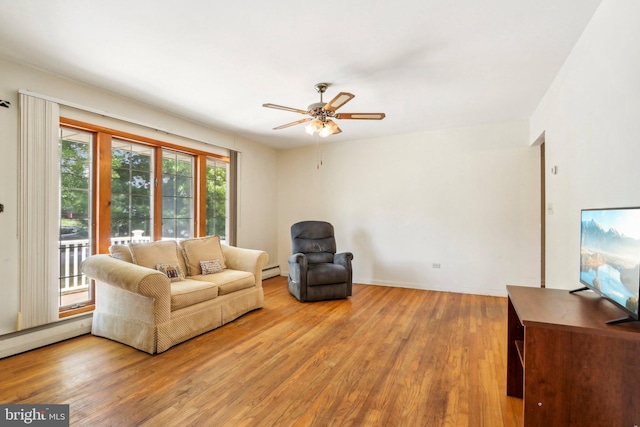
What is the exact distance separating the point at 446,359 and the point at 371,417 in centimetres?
103

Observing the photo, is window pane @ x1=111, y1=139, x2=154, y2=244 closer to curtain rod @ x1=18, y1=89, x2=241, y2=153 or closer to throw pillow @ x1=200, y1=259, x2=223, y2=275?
curtain rod @ x1=18, y1=89, x2=241, y2=153

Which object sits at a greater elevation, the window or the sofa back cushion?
the window

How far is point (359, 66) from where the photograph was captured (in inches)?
106

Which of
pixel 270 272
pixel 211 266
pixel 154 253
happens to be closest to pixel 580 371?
pixel 211 266

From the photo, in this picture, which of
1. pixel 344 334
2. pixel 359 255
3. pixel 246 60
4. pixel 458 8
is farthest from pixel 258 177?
pixel 458 8

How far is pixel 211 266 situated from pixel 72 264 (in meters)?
1.39

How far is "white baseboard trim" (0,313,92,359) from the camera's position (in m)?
2.52

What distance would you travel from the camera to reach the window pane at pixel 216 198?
15.4ft

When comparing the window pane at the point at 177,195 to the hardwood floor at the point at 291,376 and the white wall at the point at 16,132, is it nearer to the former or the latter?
the white wall at the point at 16,132

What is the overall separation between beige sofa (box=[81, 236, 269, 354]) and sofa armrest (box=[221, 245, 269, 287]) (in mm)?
13

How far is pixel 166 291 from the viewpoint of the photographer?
8.73 feet

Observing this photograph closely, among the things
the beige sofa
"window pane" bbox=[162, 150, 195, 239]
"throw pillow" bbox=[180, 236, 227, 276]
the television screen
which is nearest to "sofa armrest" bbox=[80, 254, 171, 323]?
the beige sofa

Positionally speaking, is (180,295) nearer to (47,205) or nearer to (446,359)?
(47,205)

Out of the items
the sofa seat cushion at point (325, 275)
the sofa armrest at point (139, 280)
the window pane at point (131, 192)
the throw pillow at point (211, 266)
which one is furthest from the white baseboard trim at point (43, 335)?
the sofa seat cushion at point (325, 275)
